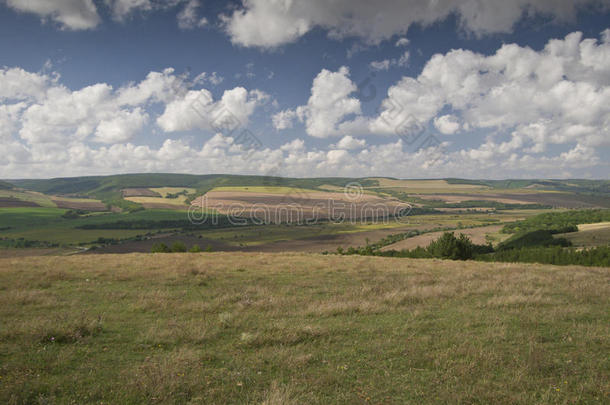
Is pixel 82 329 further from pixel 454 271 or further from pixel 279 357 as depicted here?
pixel 454 271

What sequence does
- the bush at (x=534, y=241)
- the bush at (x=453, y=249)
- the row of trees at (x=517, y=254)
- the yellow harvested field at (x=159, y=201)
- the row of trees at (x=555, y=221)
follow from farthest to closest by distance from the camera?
the yellow harvested field at (x=159, y=201) → the row of trees at (x=555, y=221) → the bush at (x=534, y=241) → the row of trees at (x=517, y=254) → the bush at (x=453, y=249)

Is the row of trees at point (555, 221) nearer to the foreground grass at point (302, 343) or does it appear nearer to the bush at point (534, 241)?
the bush at point (534, 241)

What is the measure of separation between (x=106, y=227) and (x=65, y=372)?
447 feet

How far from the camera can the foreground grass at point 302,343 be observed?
559cm

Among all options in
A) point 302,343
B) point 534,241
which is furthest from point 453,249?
point 534,241

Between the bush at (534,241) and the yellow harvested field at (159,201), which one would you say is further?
the yellow harvested field at (159,201)

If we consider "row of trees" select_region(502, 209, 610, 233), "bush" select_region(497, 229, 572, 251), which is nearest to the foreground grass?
"bush" select_region(497, 229, 572, 251)

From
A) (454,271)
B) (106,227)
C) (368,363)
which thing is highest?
(368,363)

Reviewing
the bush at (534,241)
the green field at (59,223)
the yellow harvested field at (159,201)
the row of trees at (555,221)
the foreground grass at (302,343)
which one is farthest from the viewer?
the yellow harvested field at (159,201)

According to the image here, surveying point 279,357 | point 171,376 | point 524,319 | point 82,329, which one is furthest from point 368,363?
point 82,329

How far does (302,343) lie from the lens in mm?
7898

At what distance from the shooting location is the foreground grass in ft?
18.3

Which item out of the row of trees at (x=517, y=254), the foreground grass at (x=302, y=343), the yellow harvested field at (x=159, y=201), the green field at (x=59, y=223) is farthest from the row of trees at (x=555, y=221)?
the yellow harvested field at (x=159, y=201)

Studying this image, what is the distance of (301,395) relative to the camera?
5395mm
